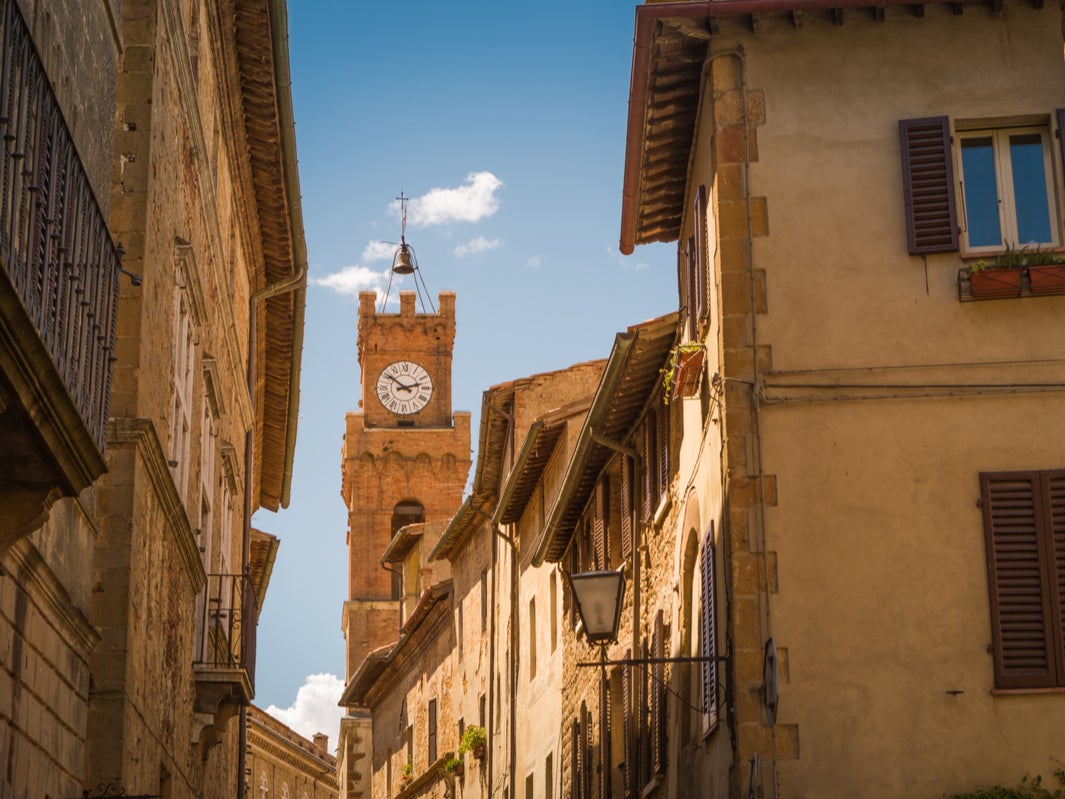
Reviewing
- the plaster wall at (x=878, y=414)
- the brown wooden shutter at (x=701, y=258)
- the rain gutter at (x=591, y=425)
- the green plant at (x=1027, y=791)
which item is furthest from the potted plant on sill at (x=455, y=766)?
the green plant at (x=1027, y=791)

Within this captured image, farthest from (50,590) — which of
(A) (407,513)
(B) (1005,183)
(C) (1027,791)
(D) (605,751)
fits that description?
(A) (407,513)

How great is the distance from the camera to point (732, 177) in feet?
45.4

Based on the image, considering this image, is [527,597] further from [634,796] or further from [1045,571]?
[1045,571]

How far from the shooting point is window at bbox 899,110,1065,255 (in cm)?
1341

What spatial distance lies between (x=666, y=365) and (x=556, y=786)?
31.6ft

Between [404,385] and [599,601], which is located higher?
[404,385]

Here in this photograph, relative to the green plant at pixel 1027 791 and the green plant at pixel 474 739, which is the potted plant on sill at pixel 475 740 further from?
the green plant at pixel 1027 791

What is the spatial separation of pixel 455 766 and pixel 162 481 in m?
23.3

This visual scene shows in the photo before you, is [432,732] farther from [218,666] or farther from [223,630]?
[218,666]

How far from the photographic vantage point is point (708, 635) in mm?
15234

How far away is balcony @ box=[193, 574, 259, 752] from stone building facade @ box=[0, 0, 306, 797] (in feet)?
0.10

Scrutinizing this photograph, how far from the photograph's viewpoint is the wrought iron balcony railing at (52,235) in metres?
7.43

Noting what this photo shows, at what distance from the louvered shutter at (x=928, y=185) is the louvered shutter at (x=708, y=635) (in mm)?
2966

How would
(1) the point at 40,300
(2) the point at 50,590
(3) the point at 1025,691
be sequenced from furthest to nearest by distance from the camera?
(3) the point at 1025,691 < (2) the point at 50,590 < (1) the point at 40,300
